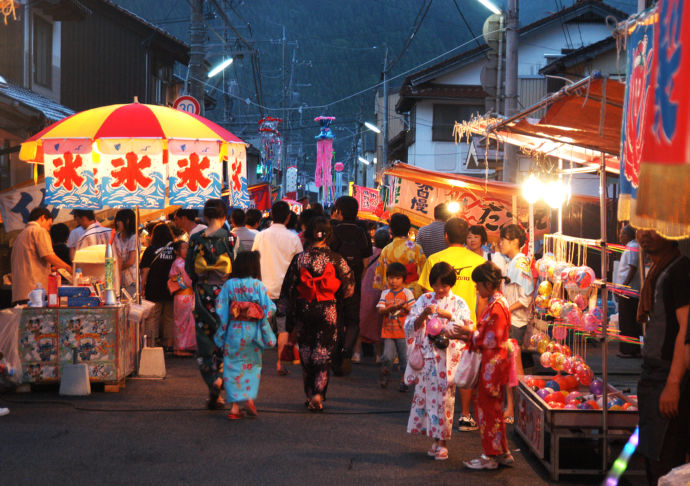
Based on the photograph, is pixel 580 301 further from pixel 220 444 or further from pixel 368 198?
pixel 368 198

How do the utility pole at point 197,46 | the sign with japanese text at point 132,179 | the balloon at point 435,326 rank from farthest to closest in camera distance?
the utility pole at point 197,46 < the sign with japanese text at point 132,179 < the balloon at point 435,326

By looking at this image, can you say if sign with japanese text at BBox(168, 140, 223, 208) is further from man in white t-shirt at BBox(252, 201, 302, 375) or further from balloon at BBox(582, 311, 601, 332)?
balloon at BBox(582, 311, 601, 332)

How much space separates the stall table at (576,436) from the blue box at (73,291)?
5.41m

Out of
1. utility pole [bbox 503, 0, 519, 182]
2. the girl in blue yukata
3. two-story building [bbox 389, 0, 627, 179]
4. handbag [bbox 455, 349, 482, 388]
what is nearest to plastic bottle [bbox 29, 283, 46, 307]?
the girl in blue yukata

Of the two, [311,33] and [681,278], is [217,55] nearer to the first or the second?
[681,278]

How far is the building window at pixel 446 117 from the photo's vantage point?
3512cm

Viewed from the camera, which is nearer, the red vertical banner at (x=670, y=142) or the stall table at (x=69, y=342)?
the red vertical banner at (x=670, y=142)

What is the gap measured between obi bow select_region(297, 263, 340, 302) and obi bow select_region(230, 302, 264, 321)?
2.64 feet

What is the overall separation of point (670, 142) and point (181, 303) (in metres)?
10.3

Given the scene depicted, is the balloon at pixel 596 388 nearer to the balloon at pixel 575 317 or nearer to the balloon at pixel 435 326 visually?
the balloon at pixel 575 317

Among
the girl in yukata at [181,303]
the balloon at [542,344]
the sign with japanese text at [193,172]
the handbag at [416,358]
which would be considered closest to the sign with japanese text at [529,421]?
the balloon at [542,344]

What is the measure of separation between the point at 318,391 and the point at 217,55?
24.0 m

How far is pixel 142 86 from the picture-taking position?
93.7ft

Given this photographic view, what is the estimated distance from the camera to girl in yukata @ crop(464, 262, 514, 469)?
6465 millimetres
